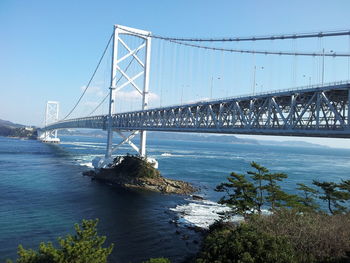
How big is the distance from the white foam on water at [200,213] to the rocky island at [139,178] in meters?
5.16

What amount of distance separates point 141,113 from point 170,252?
24.6m

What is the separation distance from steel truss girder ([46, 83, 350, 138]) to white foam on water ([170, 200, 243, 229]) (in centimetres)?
671

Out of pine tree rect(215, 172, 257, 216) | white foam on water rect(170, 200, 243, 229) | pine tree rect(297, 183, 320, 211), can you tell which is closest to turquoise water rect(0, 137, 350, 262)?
white foam on water rect(170, 200, 243, 229)

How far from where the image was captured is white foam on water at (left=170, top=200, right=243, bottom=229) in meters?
22.7

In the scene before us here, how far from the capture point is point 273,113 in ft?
70.9

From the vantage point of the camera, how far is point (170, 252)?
1725cm

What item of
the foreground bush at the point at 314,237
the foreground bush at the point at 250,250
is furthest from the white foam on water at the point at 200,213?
the foreground bush at the point at 250,250

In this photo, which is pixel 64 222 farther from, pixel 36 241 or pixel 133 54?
pixel 133 54

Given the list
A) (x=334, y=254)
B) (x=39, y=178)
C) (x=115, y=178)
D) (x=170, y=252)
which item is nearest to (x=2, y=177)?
(x=39, y=178)

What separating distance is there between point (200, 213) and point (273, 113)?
32.7ft

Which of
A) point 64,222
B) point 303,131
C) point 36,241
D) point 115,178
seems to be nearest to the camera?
point 36,241

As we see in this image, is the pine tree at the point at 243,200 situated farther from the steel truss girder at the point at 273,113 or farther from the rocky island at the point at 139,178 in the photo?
the rocky island at the point at 139,178

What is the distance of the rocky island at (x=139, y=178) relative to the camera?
34.4 metres

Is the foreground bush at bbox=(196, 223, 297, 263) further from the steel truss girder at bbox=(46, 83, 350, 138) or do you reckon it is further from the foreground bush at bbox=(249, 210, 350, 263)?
the steel truss girder at bbox=(46, 83, 350, 138)
